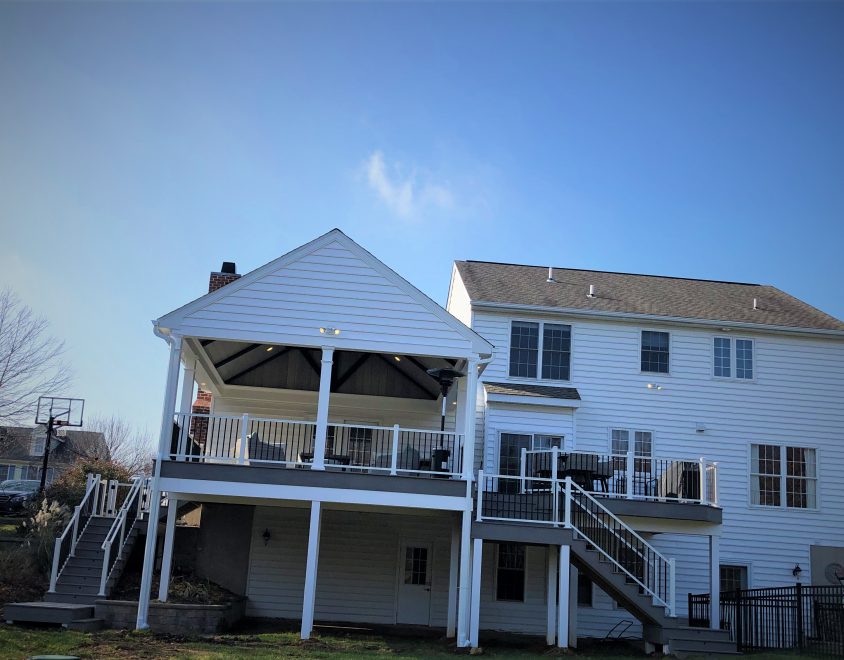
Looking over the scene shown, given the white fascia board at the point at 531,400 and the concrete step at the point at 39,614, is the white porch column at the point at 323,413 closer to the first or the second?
the concrete step at the point at 39,614

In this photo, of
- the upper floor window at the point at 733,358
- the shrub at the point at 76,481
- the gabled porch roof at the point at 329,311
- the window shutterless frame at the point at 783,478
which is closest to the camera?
the gabled porch roof at the point at 329,311

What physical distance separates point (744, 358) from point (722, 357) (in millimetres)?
579

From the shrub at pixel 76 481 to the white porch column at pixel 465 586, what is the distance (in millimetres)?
9940

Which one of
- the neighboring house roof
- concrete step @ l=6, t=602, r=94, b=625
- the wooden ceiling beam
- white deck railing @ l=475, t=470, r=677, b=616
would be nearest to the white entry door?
white deck railing @ l=475, t=470, r=677, b=616

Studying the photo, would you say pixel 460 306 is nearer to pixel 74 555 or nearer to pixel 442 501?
pixel 442 501

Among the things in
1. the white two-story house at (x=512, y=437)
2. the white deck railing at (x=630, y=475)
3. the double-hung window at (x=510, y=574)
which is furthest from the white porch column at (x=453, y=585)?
the double-hung window at (x=510, y=574)

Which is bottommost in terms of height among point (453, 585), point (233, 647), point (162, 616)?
point (233, 647)

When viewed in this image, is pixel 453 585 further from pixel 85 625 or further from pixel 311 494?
pixel 85 625

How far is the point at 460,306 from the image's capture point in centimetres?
2494

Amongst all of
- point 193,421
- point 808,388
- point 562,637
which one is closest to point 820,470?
point 808,388

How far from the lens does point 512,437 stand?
21.5m

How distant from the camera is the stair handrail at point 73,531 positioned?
17.5m

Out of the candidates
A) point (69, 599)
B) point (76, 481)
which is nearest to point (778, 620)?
point (69, 599)

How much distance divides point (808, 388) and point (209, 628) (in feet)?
53.0
